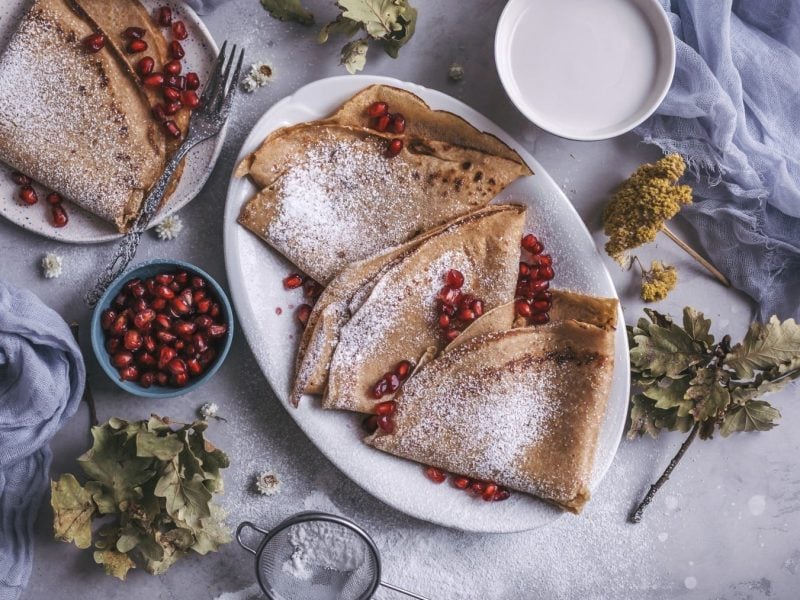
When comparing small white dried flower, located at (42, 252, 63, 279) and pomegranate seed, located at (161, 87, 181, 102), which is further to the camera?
small white dried flower, located at (42, 252, 63, 279)

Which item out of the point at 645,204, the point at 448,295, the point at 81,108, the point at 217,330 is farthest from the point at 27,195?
the point at 645,204

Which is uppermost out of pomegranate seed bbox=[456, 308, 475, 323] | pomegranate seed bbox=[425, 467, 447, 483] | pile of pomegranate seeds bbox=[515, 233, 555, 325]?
pomegranate seed bbox=[456, 308, 475, 323]

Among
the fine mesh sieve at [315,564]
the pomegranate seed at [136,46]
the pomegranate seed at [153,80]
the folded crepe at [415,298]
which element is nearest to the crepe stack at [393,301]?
the folded crepe at [415,298]

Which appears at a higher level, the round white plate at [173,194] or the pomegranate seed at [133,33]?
the pomegranate seed at [133,33]

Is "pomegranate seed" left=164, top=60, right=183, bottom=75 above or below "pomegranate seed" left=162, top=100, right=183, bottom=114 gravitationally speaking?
above

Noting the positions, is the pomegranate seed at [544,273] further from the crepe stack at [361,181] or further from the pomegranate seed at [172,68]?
the pomegranate seed at [172,68]

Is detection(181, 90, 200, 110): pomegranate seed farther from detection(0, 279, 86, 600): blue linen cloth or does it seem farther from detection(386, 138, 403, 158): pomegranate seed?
detection(0, 279, 86, 600): blue linen cloth

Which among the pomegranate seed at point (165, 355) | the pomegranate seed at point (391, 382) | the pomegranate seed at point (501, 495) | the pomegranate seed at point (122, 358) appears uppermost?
the pomegranate seed at point (122, 358)

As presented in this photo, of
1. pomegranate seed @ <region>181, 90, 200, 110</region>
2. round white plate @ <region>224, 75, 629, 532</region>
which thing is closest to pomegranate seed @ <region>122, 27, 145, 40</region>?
pomegranate seed @ <region>181, 90, 200, 110</region>
